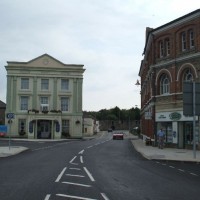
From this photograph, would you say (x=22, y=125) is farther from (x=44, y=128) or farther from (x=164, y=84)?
(x=164, y=84)

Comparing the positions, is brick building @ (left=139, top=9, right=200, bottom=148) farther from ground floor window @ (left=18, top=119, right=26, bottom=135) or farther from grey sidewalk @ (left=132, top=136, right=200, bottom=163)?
ground floor window @ (left=18, top=119, right=26, bottom=135)

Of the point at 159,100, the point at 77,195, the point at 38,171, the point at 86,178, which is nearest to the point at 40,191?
the point at 77,195

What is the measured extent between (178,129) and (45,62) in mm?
36252

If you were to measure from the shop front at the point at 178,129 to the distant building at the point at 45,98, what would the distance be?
30479mm

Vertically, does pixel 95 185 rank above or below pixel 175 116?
below

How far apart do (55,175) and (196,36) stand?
65.6 ft

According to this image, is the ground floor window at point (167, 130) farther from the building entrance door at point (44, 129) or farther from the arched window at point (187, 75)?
the building entrance door at point (44, 129)

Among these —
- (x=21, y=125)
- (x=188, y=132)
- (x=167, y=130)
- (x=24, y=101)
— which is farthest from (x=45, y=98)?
(x=188, y=132)

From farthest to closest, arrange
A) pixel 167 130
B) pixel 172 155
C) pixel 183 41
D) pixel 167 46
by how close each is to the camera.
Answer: pixel 167 130 → pixel 167 46 → pixel 183 41 → pixel 172 155

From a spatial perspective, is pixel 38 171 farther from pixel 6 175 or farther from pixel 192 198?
pixel 192 198

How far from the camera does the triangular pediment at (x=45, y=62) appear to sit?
63.6 metres

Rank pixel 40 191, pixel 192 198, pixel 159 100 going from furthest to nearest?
pixel 159 100 < pixel 40 191 < pixel 192 198

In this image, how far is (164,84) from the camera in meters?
34.6

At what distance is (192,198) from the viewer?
9.77m
